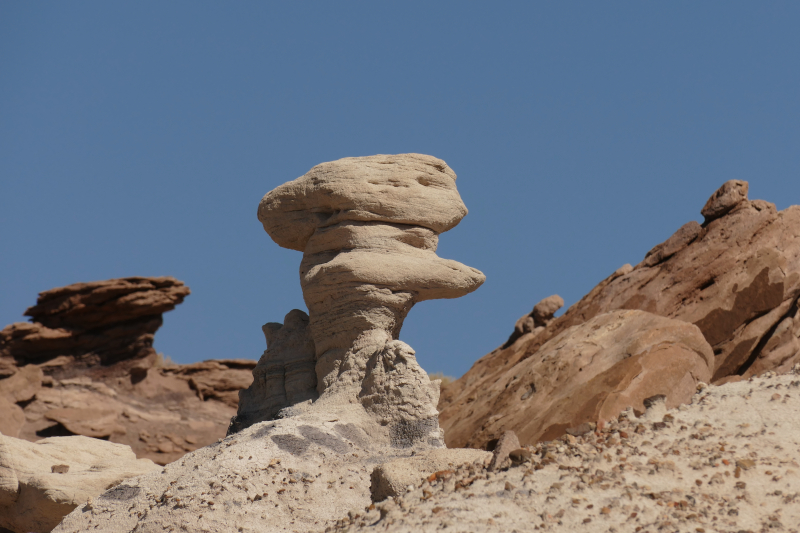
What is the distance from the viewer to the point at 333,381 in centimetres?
929

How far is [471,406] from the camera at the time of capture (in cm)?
1414

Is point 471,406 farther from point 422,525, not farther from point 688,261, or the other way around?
point 422,525

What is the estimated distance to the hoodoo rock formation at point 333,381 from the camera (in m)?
7.52

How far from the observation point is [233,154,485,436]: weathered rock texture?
920 cm

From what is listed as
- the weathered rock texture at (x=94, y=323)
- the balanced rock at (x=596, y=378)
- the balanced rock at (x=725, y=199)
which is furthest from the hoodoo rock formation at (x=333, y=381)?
the weathered rock texture at (x=94, y=323)

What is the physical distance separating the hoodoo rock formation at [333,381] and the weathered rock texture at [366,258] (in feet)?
0.04

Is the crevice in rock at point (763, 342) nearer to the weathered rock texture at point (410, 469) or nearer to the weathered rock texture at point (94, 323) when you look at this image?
the weathered rock texture at point (410, 469)

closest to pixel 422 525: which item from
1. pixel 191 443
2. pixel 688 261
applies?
pixel 688 261

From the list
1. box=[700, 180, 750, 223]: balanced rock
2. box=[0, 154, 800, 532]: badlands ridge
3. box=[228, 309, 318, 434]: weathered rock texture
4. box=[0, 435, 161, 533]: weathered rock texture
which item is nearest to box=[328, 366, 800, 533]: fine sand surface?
box=[0, 154, 800, 532]: badlands ridge

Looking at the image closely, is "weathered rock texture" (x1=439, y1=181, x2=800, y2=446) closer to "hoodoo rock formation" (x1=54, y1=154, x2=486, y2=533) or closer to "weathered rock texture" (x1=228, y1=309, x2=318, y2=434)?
"weathered rock texture" (x1=228, y1=309, x2=318, y2=434)

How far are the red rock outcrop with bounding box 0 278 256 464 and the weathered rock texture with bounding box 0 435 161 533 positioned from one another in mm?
11999

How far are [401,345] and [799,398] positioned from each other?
3.31 meters

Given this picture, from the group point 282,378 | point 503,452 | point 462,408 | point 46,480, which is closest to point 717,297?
point 462,408

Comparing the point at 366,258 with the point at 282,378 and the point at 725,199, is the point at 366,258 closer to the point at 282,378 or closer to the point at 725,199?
the point at 282,378
